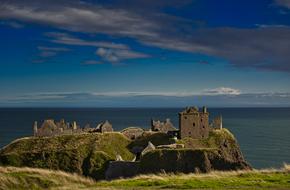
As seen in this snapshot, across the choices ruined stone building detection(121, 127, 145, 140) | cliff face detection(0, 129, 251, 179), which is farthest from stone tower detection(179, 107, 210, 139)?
ruined stone building detection(121, 127, 145, 140)

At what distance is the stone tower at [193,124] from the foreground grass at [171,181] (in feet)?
141

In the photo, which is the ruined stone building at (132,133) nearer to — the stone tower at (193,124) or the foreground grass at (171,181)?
the stone tower at (193,124)

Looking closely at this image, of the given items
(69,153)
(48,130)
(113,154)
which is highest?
(48,130)

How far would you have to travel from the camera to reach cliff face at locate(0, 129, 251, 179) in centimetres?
5753

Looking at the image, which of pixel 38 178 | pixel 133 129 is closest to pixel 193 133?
pixel 133 129

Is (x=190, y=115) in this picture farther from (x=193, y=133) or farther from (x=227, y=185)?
(x=227, y=185)

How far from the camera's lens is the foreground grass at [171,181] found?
21.6 m

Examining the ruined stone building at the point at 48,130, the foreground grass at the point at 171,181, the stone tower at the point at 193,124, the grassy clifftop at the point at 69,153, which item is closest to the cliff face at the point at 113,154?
the grassy clifftop at the point at 69,153

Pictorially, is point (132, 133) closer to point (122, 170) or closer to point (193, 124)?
point (193, 124)

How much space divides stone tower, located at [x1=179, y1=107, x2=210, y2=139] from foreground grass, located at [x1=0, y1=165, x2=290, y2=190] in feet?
141

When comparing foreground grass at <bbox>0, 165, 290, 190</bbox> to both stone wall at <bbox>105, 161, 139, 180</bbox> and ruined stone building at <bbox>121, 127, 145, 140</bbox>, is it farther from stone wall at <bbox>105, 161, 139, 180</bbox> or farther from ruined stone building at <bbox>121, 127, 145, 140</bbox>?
ruined stone building at <bbox>121, 127, 145, 140</bbox>

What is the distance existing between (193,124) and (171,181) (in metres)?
49.0

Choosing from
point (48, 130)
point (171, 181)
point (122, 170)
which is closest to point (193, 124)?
point (122, 170)

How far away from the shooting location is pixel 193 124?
238ft
